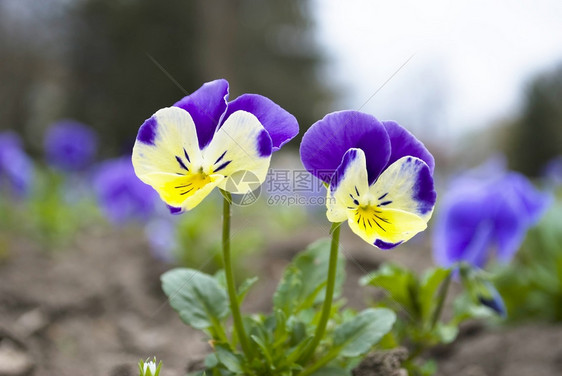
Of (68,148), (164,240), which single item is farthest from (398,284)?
(68,148)

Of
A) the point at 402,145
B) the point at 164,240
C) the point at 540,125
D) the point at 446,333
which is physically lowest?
the point at 540,125

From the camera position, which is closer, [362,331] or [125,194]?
[362,331]

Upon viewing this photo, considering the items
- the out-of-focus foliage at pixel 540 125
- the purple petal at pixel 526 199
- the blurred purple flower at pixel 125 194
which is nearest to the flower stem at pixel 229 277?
the purple petal at pixel 526 199

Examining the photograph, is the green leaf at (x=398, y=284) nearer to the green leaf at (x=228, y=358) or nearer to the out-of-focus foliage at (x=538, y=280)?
the green leaf at (x=228, y=358)

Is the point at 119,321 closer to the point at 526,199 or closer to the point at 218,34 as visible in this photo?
the point at 526,199

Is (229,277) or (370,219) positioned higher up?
(370,219)

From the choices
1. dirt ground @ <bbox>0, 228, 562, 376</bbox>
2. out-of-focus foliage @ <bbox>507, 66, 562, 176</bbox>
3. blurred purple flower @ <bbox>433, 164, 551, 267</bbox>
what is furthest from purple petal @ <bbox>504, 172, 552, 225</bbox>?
out-of-focus foliage @ <bbox>507, 66, 562, 176</bbox>
